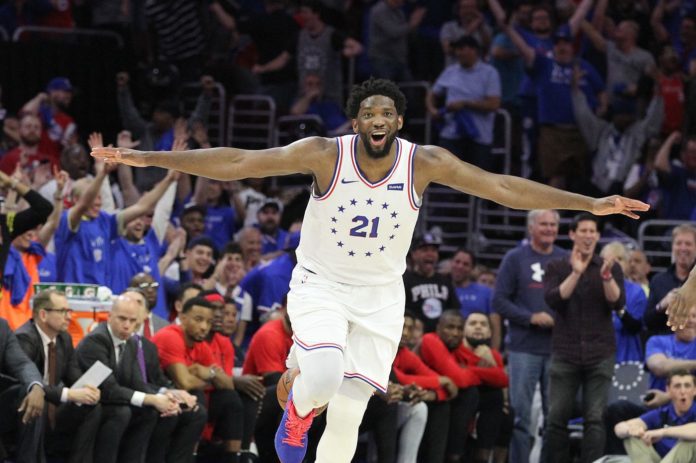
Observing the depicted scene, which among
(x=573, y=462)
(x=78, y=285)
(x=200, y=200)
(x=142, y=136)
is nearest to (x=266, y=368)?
(x=78, y=285)

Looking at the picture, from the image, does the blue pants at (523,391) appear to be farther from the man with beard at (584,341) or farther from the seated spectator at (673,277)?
the seated spectator at (673,277)

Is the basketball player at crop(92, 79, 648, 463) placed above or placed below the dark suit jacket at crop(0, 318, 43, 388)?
above

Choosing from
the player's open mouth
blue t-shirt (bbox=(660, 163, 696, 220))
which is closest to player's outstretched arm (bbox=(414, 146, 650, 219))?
the player's open mouth

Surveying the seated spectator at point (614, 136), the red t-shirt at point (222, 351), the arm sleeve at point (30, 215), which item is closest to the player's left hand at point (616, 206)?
the red t-shirt at point (222, 351)

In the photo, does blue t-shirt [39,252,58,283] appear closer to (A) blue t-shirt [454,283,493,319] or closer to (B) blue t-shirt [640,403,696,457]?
(A) blue t-shirt [454,283,493,319]

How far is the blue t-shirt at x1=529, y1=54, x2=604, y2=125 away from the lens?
53.7ft

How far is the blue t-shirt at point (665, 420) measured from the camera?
1106 cm

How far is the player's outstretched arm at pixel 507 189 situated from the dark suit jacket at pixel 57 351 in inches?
141

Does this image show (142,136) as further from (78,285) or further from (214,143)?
(78,285)

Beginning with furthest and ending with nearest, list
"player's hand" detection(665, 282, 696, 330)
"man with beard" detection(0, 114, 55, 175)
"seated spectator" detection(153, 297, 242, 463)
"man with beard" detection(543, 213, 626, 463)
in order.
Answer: "man with beard" detection(0, 114, 55, 175), "man with beard" detection(543, 213, 626, 463), "seated spectator" detection(153, 297, 242, 463), "player's hand" detection(665, 282, 696, 330)

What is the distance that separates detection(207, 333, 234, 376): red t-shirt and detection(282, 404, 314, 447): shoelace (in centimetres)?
315

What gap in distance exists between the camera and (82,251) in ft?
39.9

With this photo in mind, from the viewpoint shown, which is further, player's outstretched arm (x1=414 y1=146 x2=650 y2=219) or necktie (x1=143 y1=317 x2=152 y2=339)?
necktie (x1=143 y1=317 x2=152 y2=339)

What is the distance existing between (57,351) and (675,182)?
7.88 m
